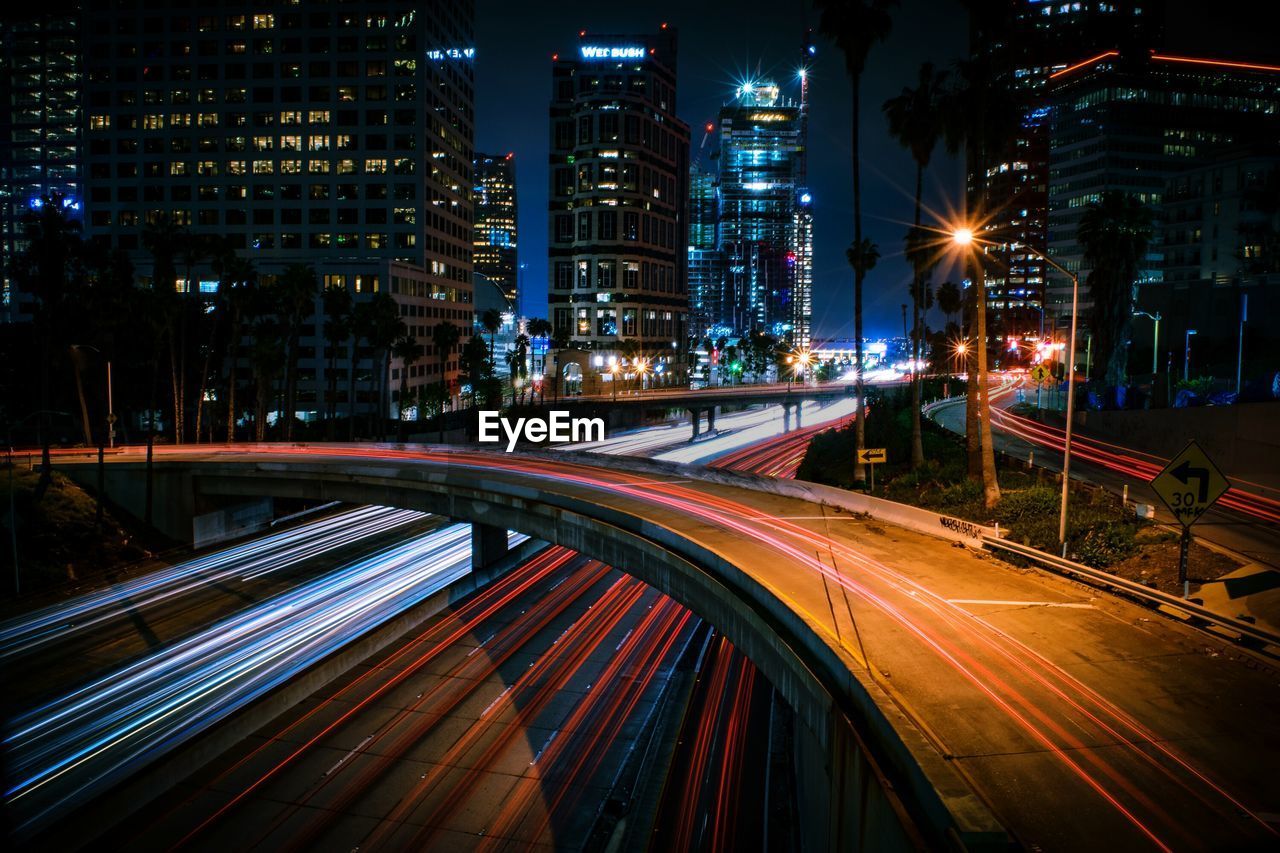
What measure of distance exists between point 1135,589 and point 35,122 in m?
224

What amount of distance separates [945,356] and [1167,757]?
14320 centimetres

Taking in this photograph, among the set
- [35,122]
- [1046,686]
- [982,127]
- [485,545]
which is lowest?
[485,545]

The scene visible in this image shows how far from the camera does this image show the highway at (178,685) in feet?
76.1

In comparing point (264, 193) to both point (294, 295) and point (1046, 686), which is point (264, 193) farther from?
point (1046, 686)

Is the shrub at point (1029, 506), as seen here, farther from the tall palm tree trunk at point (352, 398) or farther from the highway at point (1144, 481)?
the tall palm tree trunk at point (352, 398)

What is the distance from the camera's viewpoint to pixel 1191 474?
1719 cm

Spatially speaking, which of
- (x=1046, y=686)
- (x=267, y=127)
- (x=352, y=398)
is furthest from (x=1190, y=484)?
(x=267, y=127)

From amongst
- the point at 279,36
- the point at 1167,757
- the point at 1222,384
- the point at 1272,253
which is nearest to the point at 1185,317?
the point at 1272,253

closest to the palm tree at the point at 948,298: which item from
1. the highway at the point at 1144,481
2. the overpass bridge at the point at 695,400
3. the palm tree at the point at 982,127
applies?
the overpass bridge at the point at 695,400

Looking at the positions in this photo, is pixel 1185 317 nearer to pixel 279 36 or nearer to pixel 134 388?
pixel 134 388

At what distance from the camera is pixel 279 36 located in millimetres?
102875

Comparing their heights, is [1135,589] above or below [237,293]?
below

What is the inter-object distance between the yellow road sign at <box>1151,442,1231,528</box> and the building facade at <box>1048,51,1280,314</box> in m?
139

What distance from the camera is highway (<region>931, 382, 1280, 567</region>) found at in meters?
22.9
